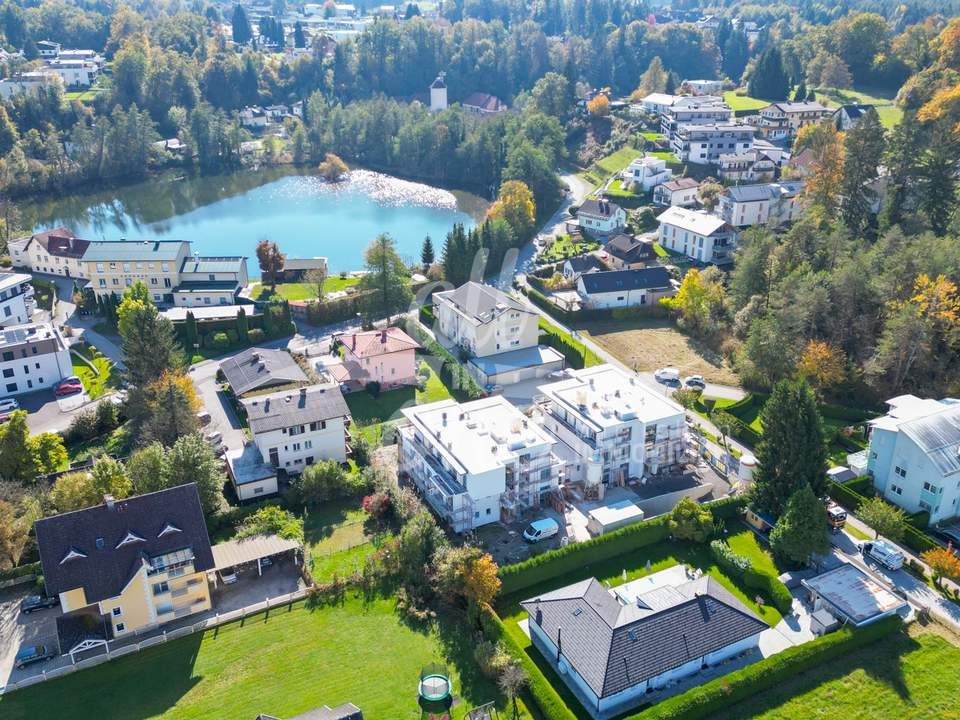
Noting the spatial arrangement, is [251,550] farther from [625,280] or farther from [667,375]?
[625,280]

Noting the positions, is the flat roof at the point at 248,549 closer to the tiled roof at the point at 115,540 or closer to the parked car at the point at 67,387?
the tiled roof at the point at 115,540

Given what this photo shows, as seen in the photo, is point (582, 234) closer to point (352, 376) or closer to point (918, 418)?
point (352, 376)

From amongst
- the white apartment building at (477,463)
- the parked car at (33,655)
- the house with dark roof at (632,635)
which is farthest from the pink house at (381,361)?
the parked car at (33,655)

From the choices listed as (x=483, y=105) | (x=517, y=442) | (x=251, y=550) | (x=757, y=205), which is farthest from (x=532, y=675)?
(x=483, y=105)

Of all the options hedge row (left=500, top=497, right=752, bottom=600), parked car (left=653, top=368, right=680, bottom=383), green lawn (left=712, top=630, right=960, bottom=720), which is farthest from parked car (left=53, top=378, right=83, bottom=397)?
green lawn (left=712, top=630, right=960, bottom=720)

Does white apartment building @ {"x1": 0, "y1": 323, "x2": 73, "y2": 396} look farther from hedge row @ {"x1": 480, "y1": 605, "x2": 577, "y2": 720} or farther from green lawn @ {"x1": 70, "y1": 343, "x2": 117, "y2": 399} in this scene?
hedge row @ {"x1": 480, "y1": 605, "x2": 577, "y2": 720}

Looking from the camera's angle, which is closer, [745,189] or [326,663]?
[326,663]

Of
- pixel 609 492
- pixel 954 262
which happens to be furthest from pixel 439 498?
pixel 954 262
